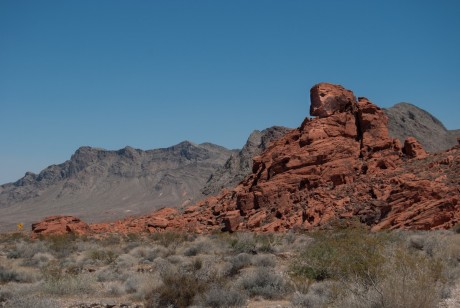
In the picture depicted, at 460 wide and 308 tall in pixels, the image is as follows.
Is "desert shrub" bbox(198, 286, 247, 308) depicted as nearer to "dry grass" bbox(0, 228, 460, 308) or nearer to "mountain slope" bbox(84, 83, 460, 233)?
"dry grass" bbox(0, 228, 460, 308)

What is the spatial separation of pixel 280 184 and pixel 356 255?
96.7 ft

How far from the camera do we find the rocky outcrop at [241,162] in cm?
8275

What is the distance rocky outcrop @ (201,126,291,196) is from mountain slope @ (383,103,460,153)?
22.4 meters

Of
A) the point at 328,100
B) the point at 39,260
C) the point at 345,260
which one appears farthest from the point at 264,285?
the point at 328,100

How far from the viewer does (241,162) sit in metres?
92.1

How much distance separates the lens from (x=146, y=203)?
146 m

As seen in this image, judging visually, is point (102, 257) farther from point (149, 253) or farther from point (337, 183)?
point (337, 183)

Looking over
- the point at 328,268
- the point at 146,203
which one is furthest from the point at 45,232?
the point at 146,203

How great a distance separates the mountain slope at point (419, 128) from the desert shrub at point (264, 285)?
3124 inches

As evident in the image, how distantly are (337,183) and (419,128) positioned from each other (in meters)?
70.9

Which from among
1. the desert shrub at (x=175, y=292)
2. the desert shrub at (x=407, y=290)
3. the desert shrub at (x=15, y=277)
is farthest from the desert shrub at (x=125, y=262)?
the desert shrub at (x=407, y=290)

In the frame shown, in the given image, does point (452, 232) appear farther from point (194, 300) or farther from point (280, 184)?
point (280, 184)

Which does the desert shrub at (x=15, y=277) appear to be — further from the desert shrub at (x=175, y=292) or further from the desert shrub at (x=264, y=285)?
the desert shrub at (x=264, y=285)

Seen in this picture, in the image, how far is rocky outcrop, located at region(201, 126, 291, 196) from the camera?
271ft
